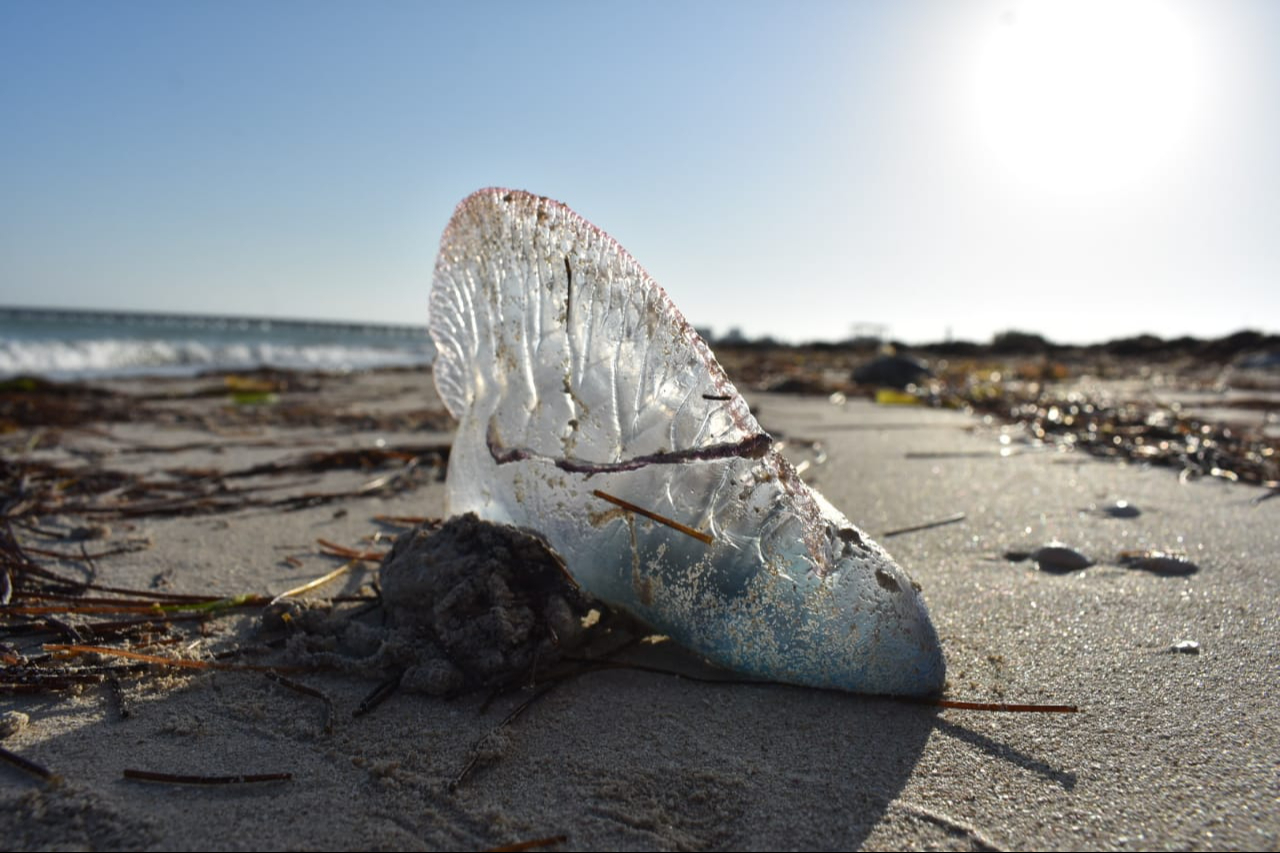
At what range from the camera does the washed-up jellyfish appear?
56.4 inches

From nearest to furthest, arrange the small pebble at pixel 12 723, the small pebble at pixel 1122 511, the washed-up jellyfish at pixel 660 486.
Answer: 1. the small pebble at pixel 12 723
2. the washed-up jellyfish at pixel 660 486
3. the small pebble at pixel 1122 511

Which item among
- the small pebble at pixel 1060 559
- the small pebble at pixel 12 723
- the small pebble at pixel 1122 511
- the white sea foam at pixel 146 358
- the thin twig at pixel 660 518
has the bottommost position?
the small pebble at pixel 12 723

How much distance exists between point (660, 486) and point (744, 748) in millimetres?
500

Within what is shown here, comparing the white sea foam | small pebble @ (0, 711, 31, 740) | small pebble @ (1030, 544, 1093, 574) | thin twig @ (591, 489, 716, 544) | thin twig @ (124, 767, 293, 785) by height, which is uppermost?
the white sea foam

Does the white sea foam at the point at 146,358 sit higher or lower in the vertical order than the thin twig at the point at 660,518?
higher

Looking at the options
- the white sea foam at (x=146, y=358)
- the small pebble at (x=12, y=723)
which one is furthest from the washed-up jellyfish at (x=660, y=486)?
the white sea foam at (x=146, y=358)

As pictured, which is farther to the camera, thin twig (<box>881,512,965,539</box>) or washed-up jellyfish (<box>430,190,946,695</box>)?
thin twig (<box>881,512,965,539</box>)

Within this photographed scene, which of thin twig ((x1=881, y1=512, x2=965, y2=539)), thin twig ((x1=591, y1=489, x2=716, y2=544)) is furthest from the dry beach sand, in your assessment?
thin twig ((x1=881, y1=512, x2=965, y2=539))

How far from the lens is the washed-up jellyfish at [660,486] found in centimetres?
143

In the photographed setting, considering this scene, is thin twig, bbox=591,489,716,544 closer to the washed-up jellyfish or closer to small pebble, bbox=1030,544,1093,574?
the washed-up jellyfish

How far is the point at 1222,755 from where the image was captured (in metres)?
1.24

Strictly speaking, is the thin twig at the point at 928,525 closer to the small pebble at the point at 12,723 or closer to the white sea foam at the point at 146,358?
the small pebble at the point at 12,723

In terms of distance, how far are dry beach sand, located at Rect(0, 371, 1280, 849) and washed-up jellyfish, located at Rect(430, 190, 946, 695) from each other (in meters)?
0.10

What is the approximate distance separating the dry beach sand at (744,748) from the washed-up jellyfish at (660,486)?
0.34 ft
